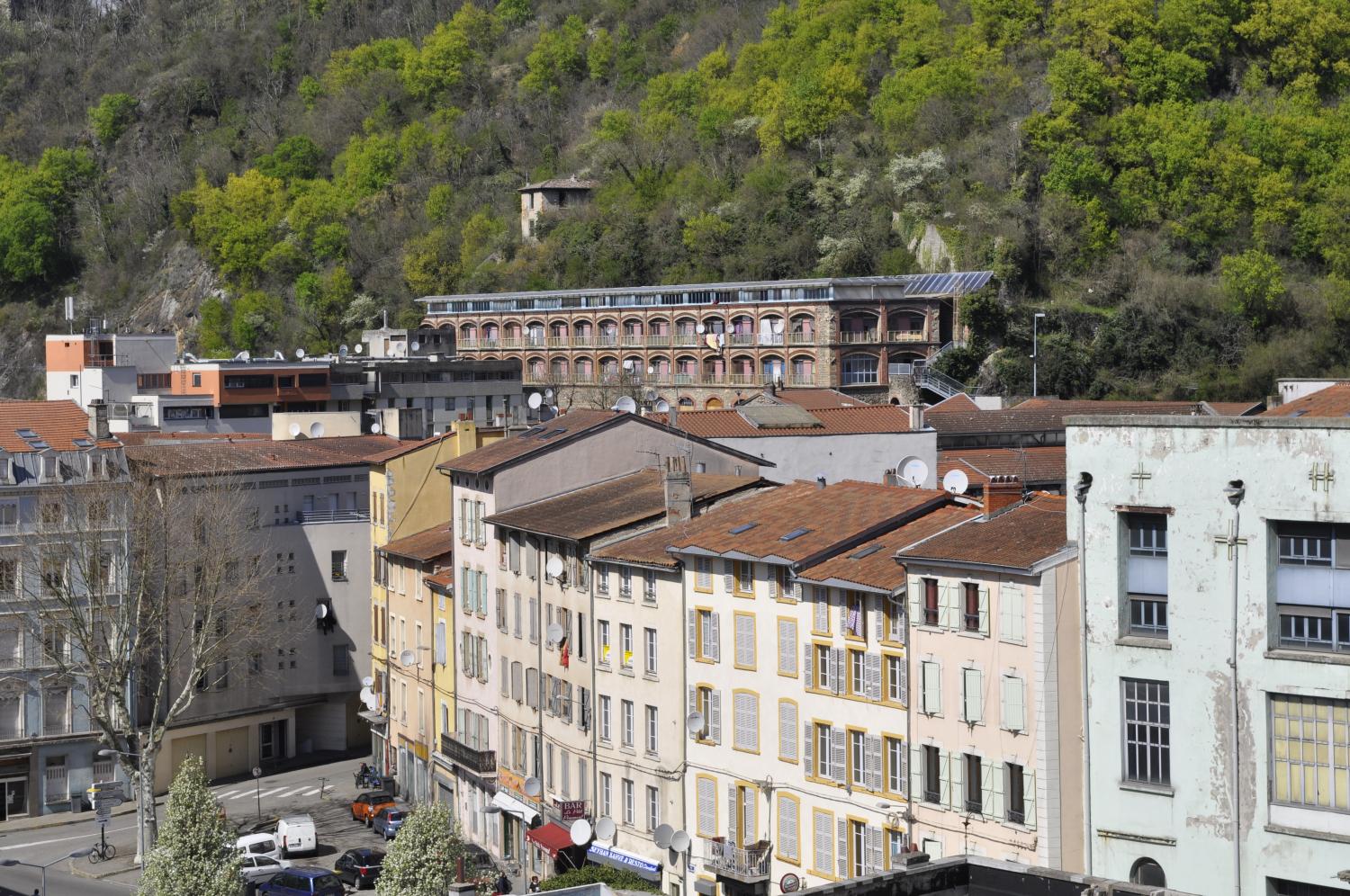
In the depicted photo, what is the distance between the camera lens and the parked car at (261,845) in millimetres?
47438

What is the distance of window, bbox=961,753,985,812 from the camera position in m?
31.8

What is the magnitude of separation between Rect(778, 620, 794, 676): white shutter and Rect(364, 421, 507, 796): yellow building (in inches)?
761

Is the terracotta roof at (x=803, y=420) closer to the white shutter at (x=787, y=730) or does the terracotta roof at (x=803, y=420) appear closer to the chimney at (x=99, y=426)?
the white shutter at (x=787, y=730)

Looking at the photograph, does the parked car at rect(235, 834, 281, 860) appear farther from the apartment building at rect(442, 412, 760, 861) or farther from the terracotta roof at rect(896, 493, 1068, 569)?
the terracotta roof at rect(896, 493, 1068, 569)

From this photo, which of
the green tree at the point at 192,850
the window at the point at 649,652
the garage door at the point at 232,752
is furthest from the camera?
the garage door at the point at 232,752

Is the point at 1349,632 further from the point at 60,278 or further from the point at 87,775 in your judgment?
the point at 60,278

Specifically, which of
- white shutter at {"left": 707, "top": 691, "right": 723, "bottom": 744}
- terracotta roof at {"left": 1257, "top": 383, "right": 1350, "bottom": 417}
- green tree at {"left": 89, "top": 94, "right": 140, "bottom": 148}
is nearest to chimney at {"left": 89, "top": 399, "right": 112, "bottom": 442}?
white shutter at {"left": 707, "top": 691, "right": 723, "bottom": 744}

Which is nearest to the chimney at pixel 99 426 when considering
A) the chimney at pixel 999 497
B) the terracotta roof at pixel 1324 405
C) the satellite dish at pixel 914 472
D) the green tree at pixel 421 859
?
the green tree at pixel 421 859

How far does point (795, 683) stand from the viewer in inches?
1490

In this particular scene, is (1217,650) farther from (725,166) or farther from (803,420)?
(725,166)

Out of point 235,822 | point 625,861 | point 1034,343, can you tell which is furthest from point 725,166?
point 625,861

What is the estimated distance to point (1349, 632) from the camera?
25891mm

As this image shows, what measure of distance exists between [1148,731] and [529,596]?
907 inches

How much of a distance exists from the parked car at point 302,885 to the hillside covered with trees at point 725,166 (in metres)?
50.4
